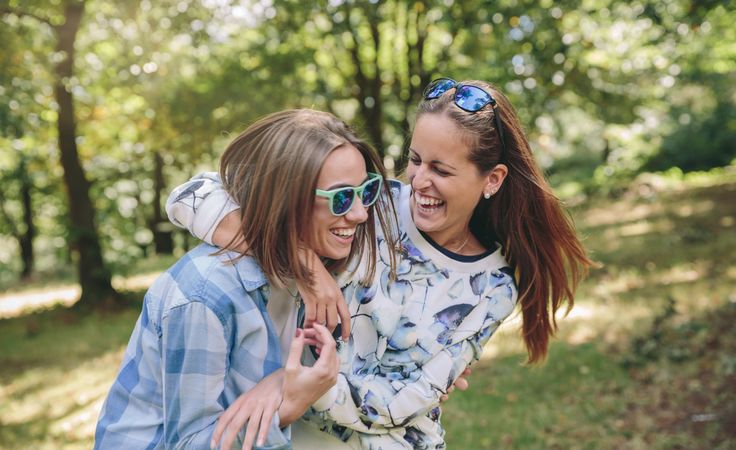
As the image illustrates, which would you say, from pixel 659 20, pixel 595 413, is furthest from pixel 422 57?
pixel 595 413

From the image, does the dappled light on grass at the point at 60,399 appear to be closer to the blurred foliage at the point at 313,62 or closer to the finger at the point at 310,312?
the blurred foliage at the point at 313,62

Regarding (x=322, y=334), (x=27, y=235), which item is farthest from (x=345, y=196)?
(x=27, y=235)

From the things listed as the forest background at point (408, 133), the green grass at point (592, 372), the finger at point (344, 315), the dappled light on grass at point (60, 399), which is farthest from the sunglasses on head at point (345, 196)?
the dappled light on grass at point (60, 399)

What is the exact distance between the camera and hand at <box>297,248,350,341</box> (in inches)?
76.9

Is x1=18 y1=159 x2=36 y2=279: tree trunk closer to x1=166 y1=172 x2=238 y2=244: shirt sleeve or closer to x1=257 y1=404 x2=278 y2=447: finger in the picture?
x1=166 y1=172 x2=238 y2=244: shirt sleeve

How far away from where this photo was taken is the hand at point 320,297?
6.40 ft

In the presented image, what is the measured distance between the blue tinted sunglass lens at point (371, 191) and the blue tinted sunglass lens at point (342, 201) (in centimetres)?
9

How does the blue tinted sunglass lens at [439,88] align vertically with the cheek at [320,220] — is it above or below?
above

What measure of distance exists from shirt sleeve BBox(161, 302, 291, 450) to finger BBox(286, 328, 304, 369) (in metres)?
0.15

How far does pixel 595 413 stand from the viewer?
213 inches

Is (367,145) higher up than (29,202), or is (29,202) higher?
(367,145)

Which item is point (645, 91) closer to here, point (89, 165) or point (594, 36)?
point (594, 36)

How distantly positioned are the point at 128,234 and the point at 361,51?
1286 centimetres

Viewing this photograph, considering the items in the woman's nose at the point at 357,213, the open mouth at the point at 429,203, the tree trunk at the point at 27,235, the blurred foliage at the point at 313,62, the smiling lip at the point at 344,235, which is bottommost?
the tree trunk at the point at 27,235
